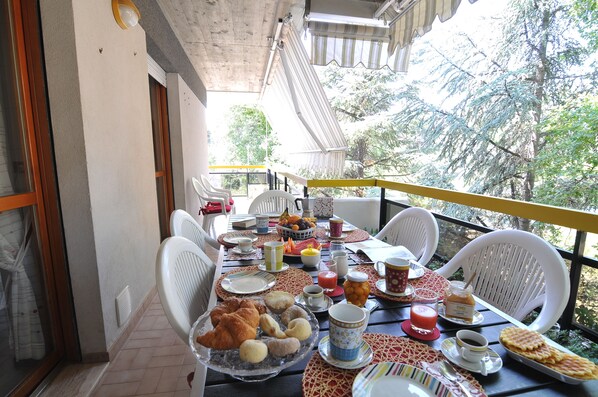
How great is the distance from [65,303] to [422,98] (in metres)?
7.64

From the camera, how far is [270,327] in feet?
2.12

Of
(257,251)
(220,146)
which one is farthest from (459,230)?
(220,146)

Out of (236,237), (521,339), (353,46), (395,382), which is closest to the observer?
(395,382)

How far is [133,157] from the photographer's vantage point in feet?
6.64

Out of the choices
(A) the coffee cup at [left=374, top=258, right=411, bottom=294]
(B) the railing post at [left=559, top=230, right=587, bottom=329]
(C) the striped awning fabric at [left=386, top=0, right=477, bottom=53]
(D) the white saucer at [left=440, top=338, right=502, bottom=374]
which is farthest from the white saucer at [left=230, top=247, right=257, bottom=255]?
(C) the striped awning fabric at [left=386, top=0, right=477, bottom=53]

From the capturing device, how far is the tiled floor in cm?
145

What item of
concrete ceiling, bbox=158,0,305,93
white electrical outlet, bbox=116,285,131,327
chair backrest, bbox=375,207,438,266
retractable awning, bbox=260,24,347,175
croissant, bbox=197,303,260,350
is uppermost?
concrete ceiling, bbox=158,0,305,93

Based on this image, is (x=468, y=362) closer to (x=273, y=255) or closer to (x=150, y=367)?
(x=273, y=255)

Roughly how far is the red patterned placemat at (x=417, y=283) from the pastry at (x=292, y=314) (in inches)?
14.3

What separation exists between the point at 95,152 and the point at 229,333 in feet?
4.59

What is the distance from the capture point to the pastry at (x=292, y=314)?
2.34 feet

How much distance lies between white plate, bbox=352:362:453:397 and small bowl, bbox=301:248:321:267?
643mm

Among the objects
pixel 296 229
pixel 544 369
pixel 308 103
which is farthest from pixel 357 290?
pixel 308 103

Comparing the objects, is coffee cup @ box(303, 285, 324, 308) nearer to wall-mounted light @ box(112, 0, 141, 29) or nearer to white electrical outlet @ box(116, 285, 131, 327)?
white electrical outlet @ box(116, 285, 131, 327)
